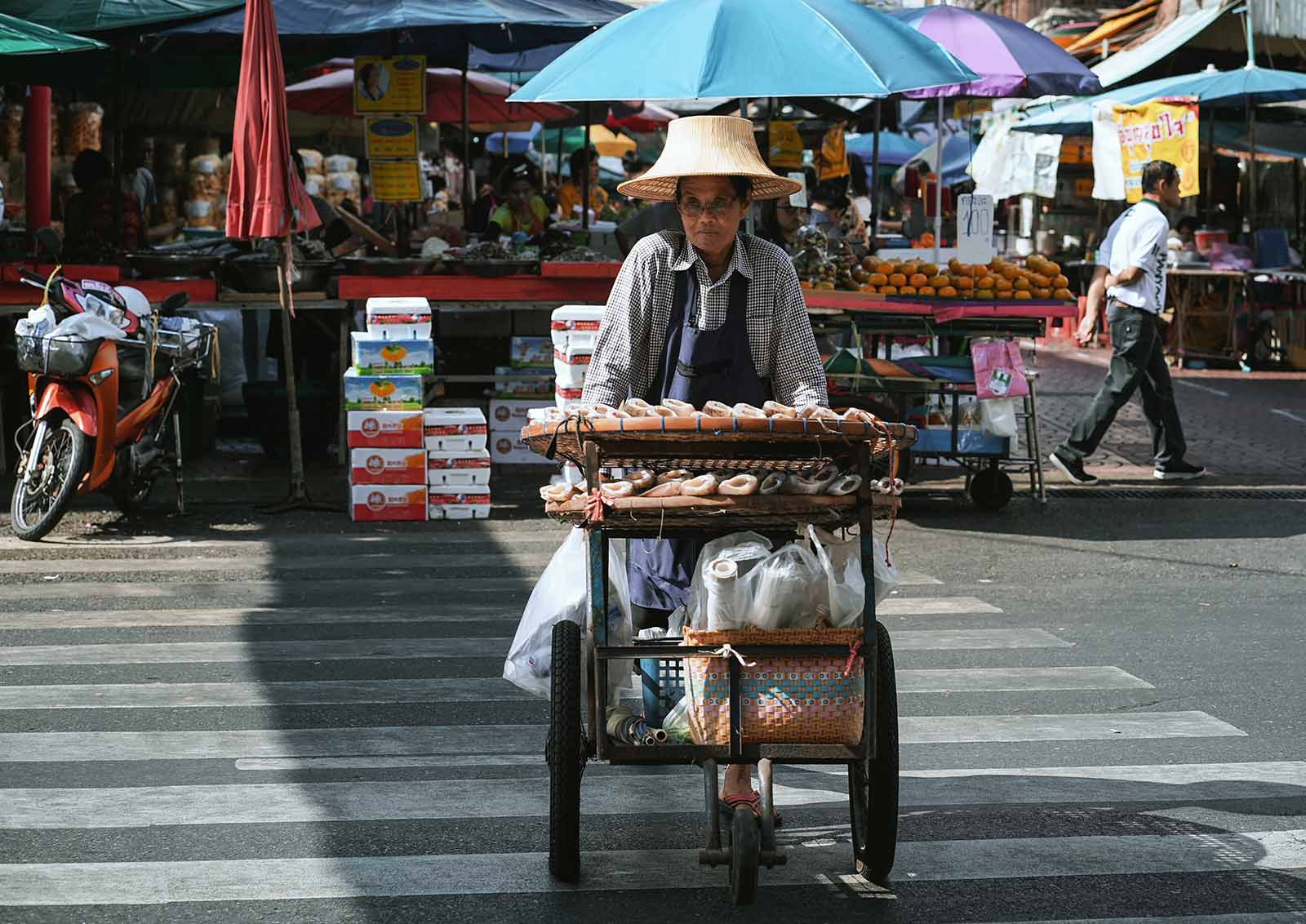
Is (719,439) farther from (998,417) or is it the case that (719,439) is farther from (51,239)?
(51,239)

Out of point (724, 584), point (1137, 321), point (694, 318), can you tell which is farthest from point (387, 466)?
point (724, 584)

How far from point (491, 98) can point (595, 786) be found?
48.0 ft

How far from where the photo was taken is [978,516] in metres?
10.7

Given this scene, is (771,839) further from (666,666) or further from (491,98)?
(491,98)

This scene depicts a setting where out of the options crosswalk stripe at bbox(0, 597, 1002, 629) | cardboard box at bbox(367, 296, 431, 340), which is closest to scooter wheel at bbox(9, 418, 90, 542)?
crosswalk stripe at bbox(0, 597, 1002, 629)

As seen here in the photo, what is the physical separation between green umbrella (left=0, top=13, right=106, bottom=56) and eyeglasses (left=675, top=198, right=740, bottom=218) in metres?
7.09

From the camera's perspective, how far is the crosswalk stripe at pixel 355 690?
6203 mm

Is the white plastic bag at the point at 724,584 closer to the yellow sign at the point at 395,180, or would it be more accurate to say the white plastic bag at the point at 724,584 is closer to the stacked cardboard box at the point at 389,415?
the stacked cardboard box at the point at 389,415

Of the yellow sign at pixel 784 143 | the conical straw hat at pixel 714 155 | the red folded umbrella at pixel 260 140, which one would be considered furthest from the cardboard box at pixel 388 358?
the yellow sign at pixel 784 143

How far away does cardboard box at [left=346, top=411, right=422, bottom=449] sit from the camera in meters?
10.4

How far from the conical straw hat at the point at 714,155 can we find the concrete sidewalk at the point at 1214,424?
7.56 m

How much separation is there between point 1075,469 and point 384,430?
4805 millimetres

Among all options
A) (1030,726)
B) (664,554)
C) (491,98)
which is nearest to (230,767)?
(664,554)

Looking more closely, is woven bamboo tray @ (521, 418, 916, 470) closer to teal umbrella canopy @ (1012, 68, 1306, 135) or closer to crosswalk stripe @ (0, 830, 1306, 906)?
crosswalk stripe @ (0, 830, 1306, 906)
